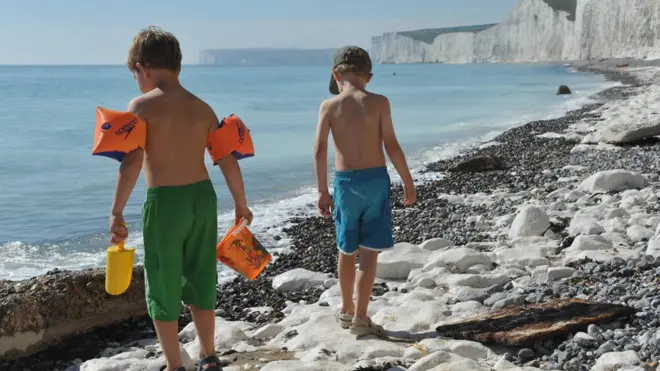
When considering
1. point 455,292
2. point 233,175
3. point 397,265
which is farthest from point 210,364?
point 397,265

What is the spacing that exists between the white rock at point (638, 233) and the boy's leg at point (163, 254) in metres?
3.87

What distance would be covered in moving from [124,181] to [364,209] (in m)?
1.50

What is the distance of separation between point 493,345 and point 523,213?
9.77ft

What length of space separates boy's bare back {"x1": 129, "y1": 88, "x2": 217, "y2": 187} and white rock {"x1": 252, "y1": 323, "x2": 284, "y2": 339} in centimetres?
150

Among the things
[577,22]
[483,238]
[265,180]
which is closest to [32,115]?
[265,180]

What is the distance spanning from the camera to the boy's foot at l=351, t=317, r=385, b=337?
4348mm

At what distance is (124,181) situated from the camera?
3430 millimetres

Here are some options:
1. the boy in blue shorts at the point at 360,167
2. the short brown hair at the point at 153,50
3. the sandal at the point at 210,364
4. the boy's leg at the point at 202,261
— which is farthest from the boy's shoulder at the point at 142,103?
the sandal at the point at 210,364

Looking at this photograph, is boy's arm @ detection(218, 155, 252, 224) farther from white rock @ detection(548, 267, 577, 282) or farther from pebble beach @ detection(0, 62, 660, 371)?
white rock @ detection(548, 267, 577, 282)

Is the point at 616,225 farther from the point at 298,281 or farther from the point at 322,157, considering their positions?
the point at 322,157

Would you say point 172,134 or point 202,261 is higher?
point 172,134

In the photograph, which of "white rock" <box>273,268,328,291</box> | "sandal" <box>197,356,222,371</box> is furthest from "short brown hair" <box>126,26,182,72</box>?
"white rock" <box>273,268,328,291</box>

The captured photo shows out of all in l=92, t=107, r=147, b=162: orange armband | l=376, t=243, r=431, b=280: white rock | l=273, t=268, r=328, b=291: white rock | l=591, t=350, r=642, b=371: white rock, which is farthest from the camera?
l=273, t=268, r=328, b=291: white rock

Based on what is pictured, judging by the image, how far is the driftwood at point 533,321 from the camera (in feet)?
13.0
